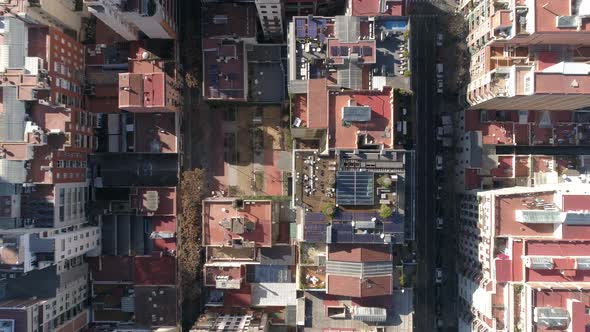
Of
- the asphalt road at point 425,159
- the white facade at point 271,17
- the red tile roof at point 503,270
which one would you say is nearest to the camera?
the red tile roof at point 503,270

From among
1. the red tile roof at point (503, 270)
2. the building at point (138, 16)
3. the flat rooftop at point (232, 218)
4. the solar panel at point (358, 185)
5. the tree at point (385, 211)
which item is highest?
the building at point (138, 16)

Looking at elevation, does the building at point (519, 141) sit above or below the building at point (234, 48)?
below

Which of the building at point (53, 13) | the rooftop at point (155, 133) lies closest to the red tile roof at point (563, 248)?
the rooftop at point (155, 133)

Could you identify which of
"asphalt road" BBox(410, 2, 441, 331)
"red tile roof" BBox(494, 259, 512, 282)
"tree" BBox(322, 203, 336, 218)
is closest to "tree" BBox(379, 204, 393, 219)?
"tree" BBox(322, 203, 336, 218)

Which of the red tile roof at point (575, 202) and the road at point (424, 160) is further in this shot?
the road at point (424, 160)

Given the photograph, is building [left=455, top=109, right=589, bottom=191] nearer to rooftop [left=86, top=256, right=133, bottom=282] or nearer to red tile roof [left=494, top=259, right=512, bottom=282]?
red tile roof [left=494, top=259, right=512, bottom=282]

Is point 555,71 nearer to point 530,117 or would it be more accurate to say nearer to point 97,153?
point 530,117

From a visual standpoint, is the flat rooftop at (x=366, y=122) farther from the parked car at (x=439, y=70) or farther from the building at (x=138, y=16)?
the building at (x=138, y=16)
